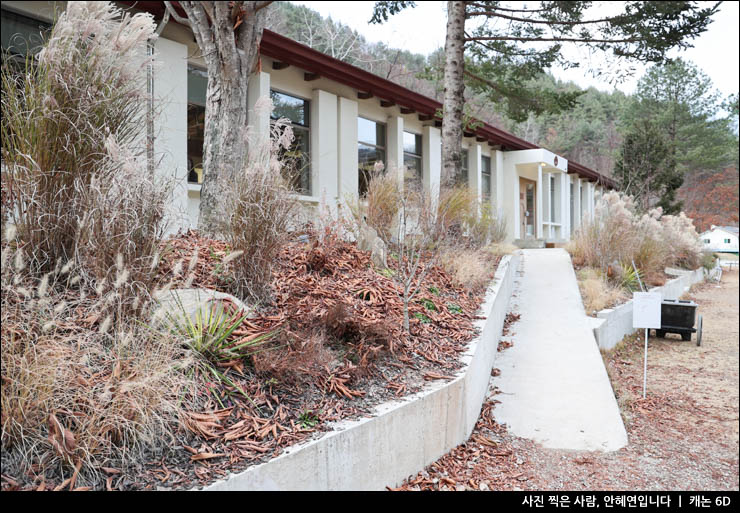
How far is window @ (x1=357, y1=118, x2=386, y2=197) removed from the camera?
453 inches

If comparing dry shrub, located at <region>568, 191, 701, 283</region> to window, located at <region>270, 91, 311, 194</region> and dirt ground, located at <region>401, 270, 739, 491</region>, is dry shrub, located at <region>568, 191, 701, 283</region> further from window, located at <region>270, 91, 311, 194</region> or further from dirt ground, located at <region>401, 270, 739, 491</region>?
window, located at <region>270, 91, 311, 194</region>

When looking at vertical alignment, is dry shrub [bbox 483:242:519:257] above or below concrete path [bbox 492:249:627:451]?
above

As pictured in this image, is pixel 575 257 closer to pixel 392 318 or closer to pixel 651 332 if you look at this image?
pixel 651 332

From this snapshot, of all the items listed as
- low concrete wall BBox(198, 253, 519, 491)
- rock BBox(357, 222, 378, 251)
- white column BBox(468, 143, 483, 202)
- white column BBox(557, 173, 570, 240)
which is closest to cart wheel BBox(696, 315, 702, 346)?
low concrete wall BBox(198, 253, 519, 491)

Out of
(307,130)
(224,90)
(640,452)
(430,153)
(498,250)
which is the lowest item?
(640,452)

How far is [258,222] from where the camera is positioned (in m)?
3.51

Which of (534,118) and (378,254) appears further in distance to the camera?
(534,118)

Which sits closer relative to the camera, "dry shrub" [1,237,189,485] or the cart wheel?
"dry shrub" [1,237,189,485]

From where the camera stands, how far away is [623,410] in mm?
4840

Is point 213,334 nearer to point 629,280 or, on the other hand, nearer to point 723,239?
point 629,280

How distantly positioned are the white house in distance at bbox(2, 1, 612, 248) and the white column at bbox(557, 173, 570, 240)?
154 inches

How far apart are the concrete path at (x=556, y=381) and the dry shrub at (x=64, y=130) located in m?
3.66

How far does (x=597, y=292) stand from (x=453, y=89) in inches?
173

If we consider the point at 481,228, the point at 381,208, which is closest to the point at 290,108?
the point at 381,208
